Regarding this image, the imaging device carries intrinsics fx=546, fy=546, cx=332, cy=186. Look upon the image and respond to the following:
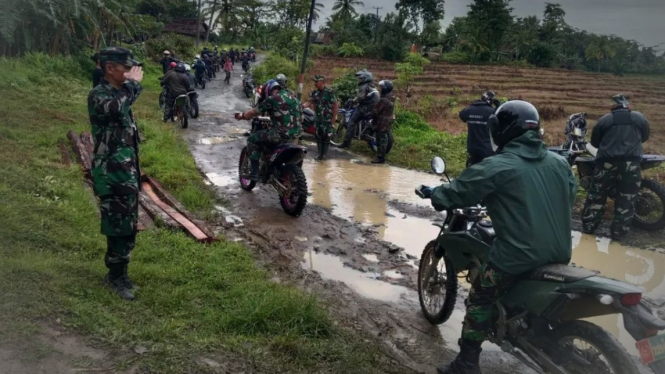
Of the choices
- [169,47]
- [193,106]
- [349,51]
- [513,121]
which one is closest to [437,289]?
[513,121]

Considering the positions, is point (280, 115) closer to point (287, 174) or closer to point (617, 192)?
point (287, 174)

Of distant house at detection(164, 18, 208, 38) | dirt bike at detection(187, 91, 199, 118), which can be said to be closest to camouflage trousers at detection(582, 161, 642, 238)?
dirt bike at detection(187, 91, 199, 118)

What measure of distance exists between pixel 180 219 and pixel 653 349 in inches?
186

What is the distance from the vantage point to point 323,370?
3379mm

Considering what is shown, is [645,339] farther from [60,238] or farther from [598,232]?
[598,232]

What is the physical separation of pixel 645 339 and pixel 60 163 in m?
7.18

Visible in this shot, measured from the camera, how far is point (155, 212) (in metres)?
6.06

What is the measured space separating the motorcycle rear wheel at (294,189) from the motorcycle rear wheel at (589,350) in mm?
4256

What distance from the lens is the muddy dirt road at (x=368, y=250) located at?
425 centimetres

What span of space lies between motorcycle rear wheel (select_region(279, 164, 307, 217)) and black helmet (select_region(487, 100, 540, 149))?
3.78 meters

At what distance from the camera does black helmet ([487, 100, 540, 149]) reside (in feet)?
10.5

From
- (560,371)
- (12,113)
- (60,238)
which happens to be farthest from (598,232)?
(12,113)

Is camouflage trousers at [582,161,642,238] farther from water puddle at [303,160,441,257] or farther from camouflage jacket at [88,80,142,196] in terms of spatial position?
camouflage jacket at [88,80,142,196]

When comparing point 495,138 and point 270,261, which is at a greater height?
point 495,138
